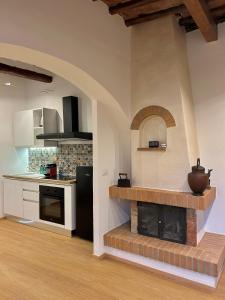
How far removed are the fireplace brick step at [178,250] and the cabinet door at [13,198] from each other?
2220 mm

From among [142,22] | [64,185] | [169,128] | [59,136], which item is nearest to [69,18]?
[142,22]

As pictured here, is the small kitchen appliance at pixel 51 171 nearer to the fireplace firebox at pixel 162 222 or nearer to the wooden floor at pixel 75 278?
the wooden floor at pixel 75 278

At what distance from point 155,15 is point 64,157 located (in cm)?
294

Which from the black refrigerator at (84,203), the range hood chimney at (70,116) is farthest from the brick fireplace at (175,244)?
the range hood chimney at (70,116)

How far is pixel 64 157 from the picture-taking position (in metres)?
4.75

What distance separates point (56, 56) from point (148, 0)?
125cm

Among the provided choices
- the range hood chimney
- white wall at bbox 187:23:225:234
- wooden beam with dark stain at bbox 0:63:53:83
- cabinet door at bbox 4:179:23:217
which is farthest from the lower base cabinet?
white wall at bbox 187:23:225:234

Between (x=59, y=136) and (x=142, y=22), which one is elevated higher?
(x=142, y=22)

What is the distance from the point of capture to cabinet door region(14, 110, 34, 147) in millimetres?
4805

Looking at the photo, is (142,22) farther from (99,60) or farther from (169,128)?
(169,128)

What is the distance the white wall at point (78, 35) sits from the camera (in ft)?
6.71

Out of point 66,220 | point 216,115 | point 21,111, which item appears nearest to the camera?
point 216,115

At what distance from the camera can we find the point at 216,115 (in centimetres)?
318

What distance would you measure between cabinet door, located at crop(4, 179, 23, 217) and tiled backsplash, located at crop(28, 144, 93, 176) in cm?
68
